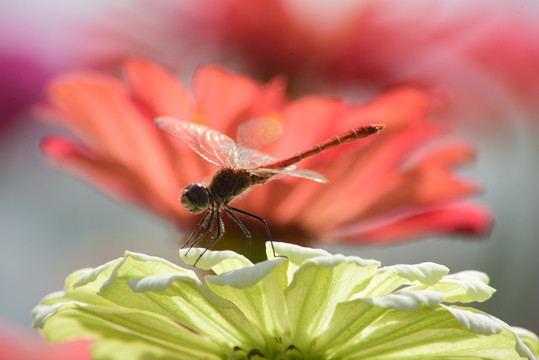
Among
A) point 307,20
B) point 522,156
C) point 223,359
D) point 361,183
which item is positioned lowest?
point 223,359

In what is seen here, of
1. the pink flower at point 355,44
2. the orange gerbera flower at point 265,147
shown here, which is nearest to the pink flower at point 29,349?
the orange gerbera flower at point 265,147

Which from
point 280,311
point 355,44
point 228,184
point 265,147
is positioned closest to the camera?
point 280,311

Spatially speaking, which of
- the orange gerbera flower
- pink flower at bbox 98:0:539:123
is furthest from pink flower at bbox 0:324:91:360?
pink flower at bbox 98:0:539:123

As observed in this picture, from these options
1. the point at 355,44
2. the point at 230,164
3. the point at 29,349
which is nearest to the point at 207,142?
the point at 230,164

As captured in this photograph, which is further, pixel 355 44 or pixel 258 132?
pixel 355 44

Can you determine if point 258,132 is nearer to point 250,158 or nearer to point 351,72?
point 250,158

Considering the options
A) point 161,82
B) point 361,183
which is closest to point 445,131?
point 361,183

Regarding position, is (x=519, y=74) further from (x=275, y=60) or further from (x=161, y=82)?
(x=161, y=82)
